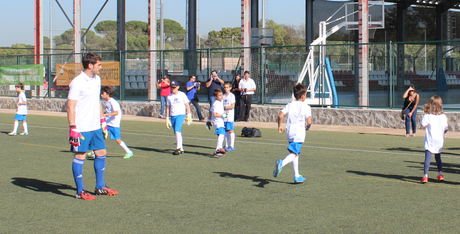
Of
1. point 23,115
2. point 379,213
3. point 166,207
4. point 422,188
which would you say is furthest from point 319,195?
point 23,115

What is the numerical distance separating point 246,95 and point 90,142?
12468mm

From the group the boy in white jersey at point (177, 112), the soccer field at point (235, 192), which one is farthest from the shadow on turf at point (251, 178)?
the boy in white jersey at point (177, 112)

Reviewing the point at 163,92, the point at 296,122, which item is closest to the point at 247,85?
the point at 163,92

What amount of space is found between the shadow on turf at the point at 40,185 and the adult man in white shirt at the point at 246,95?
1128 cm

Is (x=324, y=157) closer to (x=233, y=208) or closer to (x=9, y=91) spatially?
(x=233, y=208)

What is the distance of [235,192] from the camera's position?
7320mm

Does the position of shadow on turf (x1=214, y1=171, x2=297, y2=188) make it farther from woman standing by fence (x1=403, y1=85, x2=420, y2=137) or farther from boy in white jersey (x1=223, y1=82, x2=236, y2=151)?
woman standing by fence (x1=403, y1=85, x2=420, y2=137)

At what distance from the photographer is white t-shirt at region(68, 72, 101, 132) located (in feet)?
21.5

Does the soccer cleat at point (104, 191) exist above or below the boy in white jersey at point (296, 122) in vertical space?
below

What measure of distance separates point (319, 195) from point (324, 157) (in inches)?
145

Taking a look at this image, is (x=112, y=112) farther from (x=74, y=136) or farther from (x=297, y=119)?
(x=297, y=119)

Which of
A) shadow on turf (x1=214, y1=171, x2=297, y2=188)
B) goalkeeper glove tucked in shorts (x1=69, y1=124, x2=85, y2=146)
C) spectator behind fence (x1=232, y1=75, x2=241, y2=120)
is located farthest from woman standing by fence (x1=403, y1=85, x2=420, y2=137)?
goalkeeper glove tucked in shorts (x1=69, y1=124, x2=85, y2=146)

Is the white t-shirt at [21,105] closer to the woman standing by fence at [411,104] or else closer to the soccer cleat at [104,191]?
→ the soccer cleat at [104,191]

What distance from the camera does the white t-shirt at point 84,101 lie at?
6.55 metres
